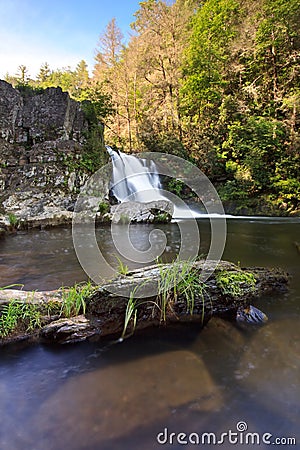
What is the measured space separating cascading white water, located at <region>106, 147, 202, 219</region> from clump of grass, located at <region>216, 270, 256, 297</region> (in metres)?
8.09

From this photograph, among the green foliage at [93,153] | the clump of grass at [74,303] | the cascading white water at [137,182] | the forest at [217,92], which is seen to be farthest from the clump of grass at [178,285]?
the forest at [217,92]

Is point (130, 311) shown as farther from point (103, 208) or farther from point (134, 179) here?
point (134, 179)

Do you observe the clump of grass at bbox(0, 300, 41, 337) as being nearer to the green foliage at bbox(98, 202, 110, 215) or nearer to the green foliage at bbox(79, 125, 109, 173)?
the green foliage at bbox(98, 202, 110, 215)

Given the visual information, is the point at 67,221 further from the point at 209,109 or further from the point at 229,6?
the point at 229,6

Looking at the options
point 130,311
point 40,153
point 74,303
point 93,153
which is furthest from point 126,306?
point 93,153

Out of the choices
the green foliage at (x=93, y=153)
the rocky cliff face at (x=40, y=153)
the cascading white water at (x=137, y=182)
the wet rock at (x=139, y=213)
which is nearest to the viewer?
the rocky cliff face at (x=40, y=153)

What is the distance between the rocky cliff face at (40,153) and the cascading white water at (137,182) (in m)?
1.07

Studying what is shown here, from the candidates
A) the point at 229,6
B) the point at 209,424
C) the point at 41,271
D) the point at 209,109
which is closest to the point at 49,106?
the point at 209,109

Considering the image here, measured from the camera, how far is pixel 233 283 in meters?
2.91

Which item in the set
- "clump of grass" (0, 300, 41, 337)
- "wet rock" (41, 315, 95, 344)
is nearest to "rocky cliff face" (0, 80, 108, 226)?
"clump of grass" (0, 300, 41, 337)

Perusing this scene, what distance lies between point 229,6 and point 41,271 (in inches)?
658

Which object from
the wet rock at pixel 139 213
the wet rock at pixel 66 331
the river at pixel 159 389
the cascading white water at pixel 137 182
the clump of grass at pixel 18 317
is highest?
the cascading white water at pixel 137 182

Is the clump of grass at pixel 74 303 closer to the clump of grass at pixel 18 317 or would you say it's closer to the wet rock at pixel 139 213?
the clump of grass at pixel 18 317

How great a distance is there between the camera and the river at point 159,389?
1.68 m
